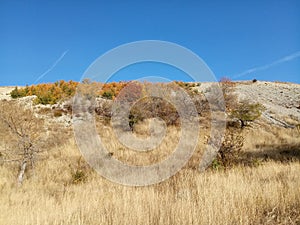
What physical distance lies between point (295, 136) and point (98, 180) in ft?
45.2

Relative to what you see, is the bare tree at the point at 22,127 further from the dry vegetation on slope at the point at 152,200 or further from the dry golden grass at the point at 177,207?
the dry golden grass at the point at 177,207

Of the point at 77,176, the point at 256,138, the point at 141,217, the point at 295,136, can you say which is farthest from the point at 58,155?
the point at 295,136

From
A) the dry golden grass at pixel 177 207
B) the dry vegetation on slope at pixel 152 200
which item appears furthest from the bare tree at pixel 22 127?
the dry golden grass at pixel 177 207

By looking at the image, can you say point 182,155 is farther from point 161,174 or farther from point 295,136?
point 295,136

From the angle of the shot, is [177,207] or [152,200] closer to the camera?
[177,207]

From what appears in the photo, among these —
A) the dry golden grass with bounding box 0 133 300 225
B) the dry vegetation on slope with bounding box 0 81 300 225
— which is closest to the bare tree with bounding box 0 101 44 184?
the dry vegetation on slope with bounding box 0 81 300 225

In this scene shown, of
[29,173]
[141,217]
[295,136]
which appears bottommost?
[141,217]

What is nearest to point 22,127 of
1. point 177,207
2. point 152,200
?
point 152,200

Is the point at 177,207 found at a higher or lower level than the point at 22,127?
lower

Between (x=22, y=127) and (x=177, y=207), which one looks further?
(x=22, y=127)

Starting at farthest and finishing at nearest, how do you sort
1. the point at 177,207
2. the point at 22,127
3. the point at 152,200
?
the point at 22,127, the point at 152,200, the point at 177,207

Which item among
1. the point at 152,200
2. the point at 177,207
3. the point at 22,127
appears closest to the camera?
the point at 177,207

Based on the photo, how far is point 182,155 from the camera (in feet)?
35.7

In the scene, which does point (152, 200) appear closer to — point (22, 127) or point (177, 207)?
point (177, 207)
